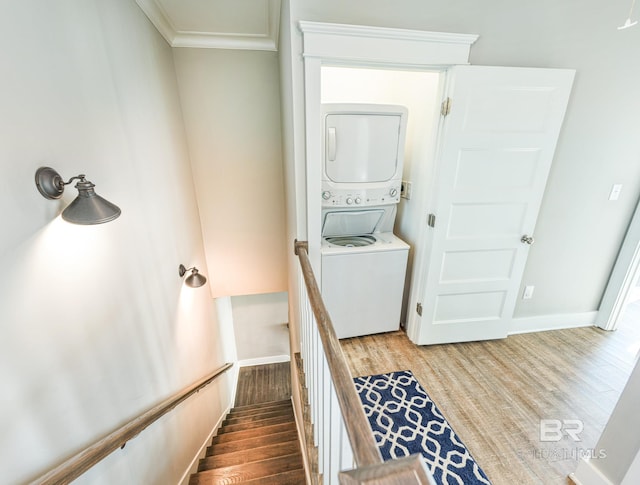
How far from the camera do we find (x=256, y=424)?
2.83 metres

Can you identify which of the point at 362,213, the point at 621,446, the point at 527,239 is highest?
the point at 362,213

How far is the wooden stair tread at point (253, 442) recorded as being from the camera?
7.53ft

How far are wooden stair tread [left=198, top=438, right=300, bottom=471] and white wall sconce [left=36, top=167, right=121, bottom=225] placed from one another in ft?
6.76

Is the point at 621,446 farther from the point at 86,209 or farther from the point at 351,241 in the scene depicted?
the point at 86,209

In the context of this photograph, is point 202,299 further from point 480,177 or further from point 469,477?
point 480,177

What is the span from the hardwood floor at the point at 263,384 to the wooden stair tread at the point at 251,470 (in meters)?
2.51

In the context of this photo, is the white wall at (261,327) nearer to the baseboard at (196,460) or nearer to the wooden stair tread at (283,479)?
the baseboard at (196,460)

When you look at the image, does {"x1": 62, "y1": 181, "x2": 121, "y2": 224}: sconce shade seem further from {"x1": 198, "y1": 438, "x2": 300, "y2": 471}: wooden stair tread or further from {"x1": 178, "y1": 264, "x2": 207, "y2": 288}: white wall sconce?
{"x1": 198, "y1": 438, "x2": 300, "y2": 471}: wooden stair tread

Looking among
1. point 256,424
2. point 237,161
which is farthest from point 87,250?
point 256,424

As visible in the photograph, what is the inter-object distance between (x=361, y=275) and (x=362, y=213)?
1.71 ft

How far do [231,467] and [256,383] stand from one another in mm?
2756

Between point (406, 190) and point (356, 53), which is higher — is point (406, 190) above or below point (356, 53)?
below

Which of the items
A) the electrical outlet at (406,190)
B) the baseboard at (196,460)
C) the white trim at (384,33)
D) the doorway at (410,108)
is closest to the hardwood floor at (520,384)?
the doorway at (410,108)

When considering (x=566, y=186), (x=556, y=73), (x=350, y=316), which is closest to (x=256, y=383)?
(x=350, y=316)
